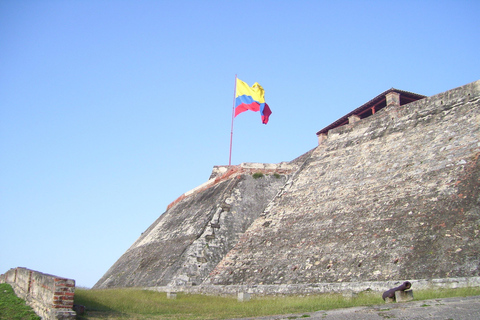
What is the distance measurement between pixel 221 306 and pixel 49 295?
3.94m

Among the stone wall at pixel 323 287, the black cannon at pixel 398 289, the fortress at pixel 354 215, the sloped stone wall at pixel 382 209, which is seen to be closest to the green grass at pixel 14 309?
the stone wall at pixel 323 287

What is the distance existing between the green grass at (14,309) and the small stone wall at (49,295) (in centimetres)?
12

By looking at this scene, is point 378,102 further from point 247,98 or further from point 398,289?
point 398,289

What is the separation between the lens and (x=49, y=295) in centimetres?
845

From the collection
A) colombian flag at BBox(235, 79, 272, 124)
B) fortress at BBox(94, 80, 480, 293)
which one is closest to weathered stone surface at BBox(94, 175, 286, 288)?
fortress at BBox(94, 80, 480, 293)

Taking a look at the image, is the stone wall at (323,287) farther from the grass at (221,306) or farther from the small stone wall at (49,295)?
the small stone wall at (49,295)

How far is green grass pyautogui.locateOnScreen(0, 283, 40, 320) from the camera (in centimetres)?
855

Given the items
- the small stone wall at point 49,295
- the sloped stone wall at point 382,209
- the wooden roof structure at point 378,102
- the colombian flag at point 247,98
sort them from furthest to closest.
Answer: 1. the colombian flag at point 247,98
2. the wooden roof structure at point 378,102
3. the sloped stone wall at point 382,209
4. the small stone wall at point 49,295

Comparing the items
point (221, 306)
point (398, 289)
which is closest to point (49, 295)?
point (221, 306)

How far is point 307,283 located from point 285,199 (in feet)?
16.6

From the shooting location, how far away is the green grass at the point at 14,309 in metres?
8.55

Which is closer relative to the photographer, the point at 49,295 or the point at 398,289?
the point at 398,289

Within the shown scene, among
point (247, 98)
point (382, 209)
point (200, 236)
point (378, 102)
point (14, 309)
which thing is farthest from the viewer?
point (247, 98)

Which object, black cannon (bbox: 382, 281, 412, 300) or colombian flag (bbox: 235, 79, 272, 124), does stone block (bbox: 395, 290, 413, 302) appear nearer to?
black cannon (bbox: 382, 281, 412, 300)
